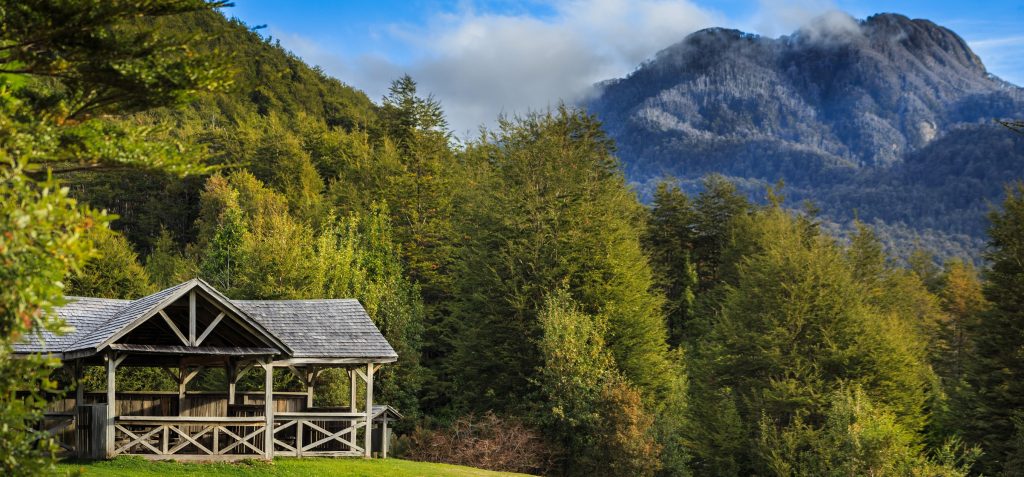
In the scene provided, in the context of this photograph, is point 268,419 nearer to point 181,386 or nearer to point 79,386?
point 181,386

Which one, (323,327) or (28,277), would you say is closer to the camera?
(28,277)

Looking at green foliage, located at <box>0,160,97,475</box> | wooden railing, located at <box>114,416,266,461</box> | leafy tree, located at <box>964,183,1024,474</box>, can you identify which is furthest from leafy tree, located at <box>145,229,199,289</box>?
green foliage, located at <box>0,160,97,475</box>

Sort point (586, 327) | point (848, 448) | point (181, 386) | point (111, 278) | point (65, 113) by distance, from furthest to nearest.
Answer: point (111, 278) → point (586, 327) → point (848, 448) → point (181, 386) → point (65, 113)

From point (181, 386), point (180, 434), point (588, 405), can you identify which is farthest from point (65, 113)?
point (588, 405)

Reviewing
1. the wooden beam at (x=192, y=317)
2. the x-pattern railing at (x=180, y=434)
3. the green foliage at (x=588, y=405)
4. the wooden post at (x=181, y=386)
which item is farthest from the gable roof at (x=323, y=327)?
the green foliage at (x=588, y=405)

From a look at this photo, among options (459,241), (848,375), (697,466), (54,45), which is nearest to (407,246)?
(459,241)

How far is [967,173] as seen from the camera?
165875mm

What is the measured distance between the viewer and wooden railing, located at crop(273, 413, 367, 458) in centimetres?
2525

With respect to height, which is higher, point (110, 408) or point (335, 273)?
point (335, 273)

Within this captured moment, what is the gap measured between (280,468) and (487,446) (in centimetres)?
1042

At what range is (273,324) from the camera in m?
26.7

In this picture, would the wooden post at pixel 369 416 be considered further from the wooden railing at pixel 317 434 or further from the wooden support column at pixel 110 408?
the wooden support column at pixel 110 408

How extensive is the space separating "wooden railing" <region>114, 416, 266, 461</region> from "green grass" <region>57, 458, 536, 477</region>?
20.9 inches

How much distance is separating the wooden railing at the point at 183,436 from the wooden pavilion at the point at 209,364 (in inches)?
1.4
